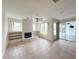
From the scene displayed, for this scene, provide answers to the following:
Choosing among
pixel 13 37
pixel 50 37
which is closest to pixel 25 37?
pixel 13 37

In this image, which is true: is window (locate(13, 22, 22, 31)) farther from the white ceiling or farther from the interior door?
the interior door

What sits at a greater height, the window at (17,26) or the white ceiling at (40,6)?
the white ceiling at (40,6)

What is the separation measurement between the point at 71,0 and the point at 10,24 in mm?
6687

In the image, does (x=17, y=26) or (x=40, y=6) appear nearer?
(x=40, y=6)

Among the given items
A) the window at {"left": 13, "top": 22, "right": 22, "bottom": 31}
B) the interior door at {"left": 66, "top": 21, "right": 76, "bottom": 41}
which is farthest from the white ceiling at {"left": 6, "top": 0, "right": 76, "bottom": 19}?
the window at {"left": 13, "top": 22, "right": 22, "bottom": 31}

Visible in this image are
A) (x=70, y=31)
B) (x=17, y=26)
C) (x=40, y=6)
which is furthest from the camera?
(x=17, y=26)

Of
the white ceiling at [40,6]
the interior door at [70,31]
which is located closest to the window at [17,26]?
the white ceiling at [40,6]

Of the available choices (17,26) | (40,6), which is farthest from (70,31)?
(17,26)

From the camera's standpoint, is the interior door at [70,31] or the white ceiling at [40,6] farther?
the interior door at [70,31]

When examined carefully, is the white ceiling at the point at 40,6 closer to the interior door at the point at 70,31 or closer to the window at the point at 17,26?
the interior door at the point at 70,31

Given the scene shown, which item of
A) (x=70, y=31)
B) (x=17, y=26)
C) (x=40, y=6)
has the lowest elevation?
(x=70, y=31)

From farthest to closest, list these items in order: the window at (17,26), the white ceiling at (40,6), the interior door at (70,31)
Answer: the window at (17,26), the interior door at (70,31), the white ceiling at (40,6)

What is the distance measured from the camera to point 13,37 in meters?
7.12

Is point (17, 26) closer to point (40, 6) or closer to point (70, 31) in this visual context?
point (40, 6)
